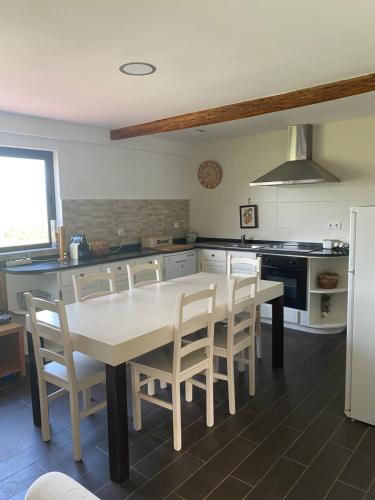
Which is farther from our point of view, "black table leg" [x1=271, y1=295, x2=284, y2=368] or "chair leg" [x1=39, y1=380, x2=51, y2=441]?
"black table leg" [x1=271, y1=295, x2=284, y2=368]

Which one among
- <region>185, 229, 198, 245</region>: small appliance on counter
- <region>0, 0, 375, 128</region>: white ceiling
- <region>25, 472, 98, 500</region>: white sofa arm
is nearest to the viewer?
<region>25, 472, 98, 500</region>: white sofa arm

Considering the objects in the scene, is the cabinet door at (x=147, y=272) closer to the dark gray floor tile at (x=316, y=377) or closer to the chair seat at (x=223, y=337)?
the chair seat at (x=223, y=337)

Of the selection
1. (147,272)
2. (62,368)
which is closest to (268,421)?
(62,368)

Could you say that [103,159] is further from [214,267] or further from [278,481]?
[278,481]

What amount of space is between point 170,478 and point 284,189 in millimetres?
3740

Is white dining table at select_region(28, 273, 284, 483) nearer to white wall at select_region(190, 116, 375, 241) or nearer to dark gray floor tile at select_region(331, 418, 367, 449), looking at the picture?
dark gray floor tile at select_region(331, 418, 367, 449)

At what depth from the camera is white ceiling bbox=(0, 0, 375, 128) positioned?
1764mm

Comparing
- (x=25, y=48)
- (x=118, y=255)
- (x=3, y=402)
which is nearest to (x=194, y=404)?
(x=3, y=402)

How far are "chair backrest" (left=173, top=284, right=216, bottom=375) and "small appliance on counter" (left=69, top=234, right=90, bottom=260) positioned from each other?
203cm

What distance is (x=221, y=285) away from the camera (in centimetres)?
318

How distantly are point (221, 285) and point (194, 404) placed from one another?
0.96m

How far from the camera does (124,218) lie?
4.95 meters

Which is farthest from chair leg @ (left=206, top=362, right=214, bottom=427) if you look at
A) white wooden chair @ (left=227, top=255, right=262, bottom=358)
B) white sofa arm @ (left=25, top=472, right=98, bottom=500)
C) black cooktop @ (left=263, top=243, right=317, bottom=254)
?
black cooktop @ (left=263, top=243, right=317, bottom=254)

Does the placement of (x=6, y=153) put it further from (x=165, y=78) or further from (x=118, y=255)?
(x=165, y=78)
